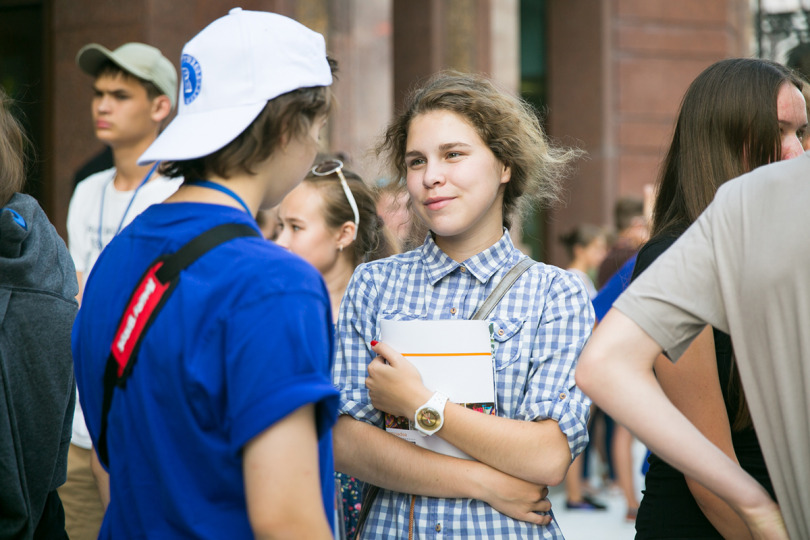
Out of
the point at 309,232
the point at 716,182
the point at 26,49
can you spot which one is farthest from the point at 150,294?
the point at 26,49

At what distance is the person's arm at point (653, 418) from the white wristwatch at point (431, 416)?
1.84 feet

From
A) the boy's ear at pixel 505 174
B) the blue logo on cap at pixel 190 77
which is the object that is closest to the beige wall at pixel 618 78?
the boy's ear at pixel 505 174

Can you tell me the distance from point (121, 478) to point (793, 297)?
126 centimetres

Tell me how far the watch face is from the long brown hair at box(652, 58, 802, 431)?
0.74 meters

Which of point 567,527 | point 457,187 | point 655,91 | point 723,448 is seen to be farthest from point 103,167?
point 655,91

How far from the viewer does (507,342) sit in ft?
7.63

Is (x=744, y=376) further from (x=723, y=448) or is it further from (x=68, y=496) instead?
(x=68, y=496)

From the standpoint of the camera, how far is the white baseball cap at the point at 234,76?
5.35ft

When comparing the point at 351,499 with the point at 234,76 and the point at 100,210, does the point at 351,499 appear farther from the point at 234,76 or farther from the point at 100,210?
the point at 100,210

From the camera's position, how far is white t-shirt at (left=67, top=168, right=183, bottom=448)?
380cm

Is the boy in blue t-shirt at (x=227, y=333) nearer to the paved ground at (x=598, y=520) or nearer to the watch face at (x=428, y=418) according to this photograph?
the watch face at (x=428, y=418)

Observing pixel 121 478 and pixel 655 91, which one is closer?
pixel 121 478

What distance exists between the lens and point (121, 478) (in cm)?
165

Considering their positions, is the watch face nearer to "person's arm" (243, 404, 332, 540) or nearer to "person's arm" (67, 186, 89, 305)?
"person's arm" (243, 404, 332, 540)
